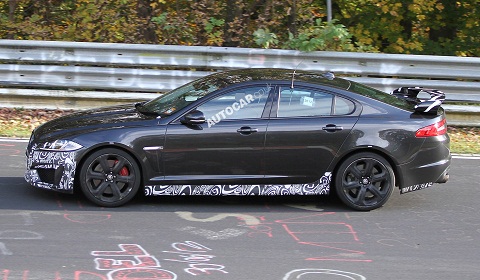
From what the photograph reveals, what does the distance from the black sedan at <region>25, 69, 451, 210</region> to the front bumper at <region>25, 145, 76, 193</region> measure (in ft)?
0.03

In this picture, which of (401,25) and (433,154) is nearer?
(433,154)

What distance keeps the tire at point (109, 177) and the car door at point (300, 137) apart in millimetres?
1429

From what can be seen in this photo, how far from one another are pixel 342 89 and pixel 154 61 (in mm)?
5374

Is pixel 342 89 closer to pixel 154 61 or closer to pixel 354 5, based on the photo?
pixel 154 61

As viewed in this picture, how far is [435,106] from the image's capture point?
844 centimetres

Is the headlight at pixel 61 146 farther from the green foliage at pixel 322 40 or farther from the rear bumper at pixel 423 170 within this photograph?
the green foliage at pixel 322 40

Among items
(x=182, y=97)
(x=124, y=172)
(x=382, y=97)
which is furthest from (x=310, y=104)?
(x=124, y=172)

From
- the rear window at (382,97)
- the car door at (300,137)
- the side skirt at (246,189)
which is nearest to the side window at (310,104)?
the car door at (300,137)

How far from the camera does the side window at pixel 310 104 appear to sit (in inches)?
325

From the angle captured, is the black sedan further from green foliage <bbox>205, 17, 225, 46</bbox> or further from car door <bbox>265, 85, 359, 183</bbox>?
green foliage <bbox>205, 17, 225, 46</bbox>

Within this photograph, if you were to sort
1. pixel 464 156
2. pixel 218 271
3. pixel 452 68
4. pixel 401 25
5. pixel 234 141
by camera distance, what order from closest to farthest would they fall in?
pixel 218 271
pixel 234 141
pixel 464 156
pixel 452 68
pixel 401 25

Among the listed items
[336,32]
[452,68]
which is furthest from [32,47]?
[452,68]

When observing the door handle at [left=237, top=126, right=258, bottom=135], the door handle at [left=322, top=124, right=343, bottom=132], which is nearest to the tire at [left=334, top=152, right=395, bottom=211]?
the door handle at [left=322, top=124, right=343, bottom=132]

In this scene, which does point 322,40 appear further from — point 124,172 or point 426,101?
point 124,172
